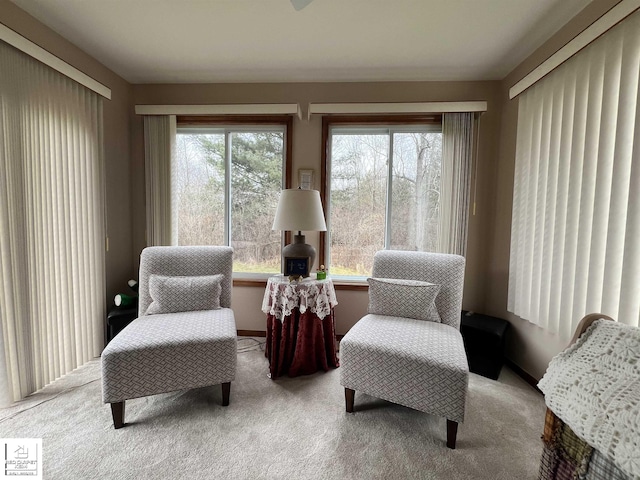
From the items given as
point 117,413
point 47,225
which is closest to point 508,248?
point 117,413

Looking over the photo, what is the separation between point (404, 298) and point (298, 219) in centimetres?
95

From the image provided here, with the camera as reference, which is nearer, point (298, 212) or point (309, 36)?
point (309, 36)

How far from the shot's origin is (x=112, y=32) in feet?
6.60

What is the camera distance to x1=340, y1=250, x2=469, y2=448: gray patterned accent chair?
1.44m

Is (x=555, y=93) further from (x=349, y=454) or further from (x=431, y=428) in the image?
(x=349, y=454)

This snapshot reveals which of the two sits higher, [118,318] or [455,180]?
[455,180]

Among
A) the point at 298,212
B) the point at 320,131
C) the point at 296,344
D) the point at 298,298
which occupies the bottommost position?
the point at 296,344

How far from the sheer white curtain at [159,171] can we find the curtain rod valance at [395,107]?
4.54 ft

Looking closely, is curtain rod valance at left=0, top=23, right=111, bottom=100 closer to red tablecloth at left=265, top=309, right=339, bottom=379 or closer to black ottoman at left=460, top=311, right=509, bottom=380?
red tablecloth at left=265, top=309, right=339, bottom=379

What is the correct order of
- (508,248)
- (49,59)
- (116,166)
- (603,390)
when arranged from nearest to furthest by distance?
(603,390) < (49,59) < (508,248) < (116,166)

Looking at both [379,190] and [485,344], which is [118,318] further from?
[485,344]

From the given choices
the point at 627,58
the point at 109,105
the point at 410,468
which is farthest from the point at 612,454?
the point at 109,105

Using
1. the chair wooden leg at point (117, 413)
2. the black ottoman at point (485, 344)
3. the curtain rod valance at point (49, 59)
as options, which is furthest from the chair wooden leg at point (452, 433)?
the curtain rod valance at point (49, 59)

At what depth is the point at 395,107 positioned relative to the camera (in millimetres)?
2477
